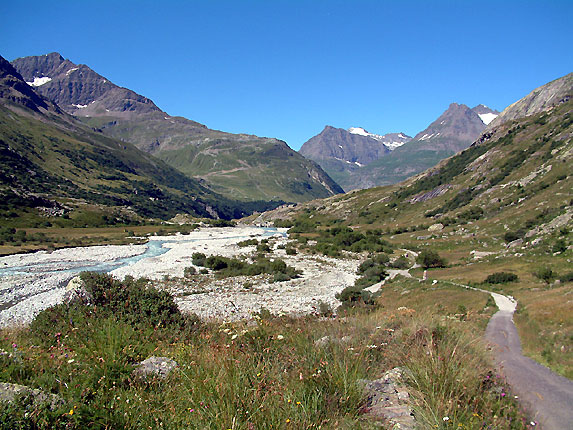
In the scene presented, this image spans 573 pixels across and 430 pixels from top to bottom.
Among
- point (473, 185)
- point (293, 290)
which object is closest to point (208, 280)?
point (293, 290)

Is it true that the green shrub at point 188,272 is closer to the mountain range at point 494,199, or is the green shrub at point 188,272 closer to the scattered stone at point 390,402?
the scattered stone at point 390,402

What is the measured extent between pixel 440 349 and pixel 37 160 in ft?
812

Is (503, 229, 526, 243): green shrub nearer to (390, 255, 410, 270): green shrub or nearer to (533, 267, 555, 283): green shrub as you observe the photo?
(390, 255, 410, 270): green shrub

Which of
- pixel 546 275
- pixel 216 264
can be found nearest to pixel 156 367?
pixel 546 275

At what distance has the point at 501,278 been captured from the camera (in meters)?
26.5

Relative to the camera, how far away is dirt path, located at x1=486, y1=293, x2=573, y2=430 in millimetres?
6316

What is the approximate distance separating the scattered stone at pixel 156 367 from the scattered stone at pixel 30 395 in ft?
4.89

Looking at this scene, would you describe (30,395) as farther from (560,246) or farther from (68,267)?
(68,267)

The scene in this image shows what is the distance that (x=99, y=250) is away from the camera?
6212 cm

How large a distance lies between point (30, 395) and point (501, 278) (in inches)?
1224

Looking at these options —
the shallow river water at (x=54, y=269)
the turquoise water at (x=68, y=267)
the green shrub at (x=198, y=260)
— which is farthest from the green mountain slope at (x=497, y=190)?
the turquoise water at (x=68, y=267)

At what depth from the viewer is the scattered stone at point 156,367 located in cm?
561

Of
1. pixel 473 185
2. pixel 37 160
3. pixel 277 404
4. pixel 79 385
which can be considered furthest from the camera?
pixel 37 160

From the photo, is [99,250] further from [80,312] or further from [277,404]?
[277,404]
